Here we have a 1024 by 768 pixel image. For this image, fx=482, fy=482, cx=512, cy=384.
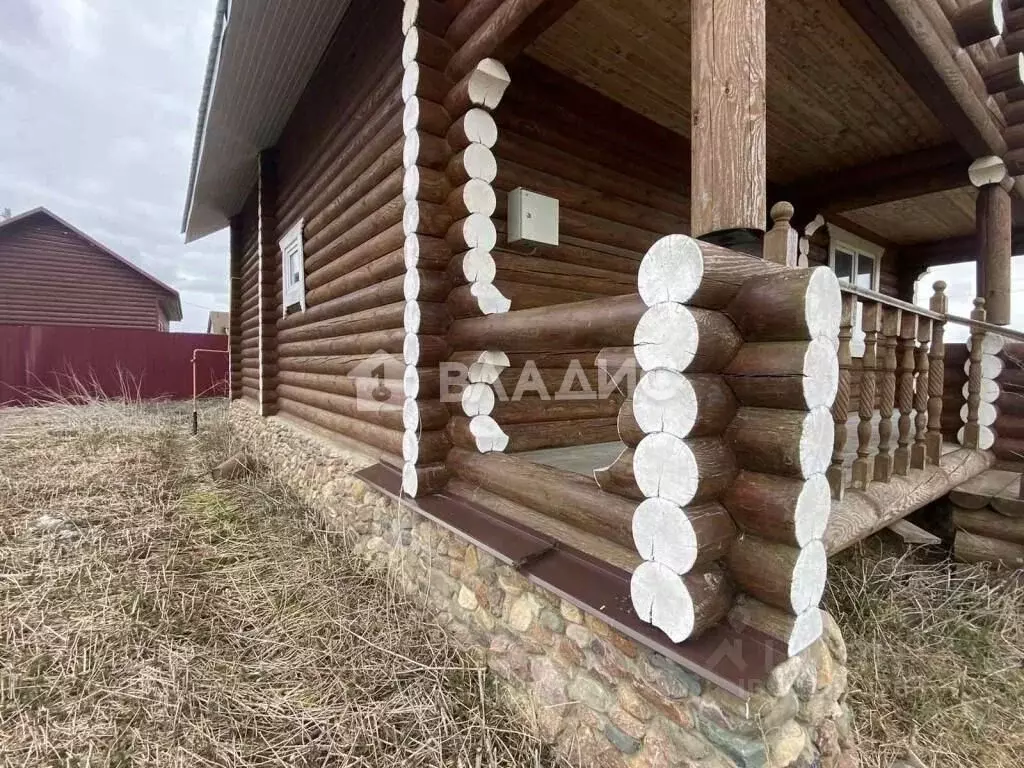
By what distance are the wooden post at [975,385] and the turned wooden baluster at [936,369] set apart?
959mm

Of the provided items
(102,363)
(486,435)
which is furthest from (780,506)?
(102,363)

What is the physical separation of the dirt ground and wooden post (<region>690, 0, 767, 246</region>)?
85.4 inches

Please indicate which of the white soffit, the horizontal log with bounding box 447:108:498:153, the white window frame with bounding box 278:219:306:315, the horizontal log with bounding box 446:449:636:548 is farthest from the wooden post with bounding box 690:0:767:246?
the white window frame with bounding box 278:219:306:315

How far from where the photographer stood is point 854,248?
638cm

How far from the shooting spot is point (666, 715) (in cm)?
163

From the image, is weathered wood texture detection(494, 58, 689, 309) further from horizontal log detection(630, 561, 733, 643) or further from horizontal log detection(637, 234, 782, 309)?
horizontal log detection(630, 561, 733, 643)

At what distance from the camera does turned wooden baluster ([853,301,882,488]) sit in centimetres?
216

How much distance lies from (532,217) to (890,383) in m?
2.25

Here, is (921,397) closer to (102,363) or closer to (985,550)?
(985,550)

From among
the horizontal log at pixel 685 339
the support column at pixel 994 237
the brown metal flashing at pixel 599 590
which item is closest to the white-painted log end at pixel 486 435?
the brown metal flashing at pixel 599 590

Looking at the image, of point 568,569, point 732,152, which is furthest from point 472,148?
point 568,569

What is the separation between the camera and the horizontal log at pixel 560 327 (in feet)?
5.99

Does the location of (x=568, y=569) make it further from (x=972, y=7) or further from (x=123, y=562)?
(x=972, y=7)

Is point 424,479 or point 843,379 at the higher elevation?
point 843,379
